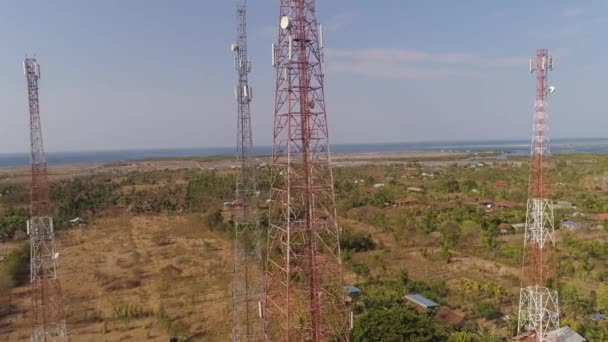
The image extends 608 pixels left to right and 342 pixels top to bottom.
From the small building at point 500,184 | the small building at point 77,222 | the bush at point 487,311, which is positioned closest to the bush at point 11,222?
the small building at point 77,222

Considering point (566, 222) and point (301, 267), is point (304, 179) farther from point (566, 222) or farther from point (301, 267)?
point (566, 222)

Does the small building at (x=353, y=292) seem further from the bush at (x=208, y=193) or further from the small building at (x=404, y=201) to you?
the bush at (x=208, y=193)

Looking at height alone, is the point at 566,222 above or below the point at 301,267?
below

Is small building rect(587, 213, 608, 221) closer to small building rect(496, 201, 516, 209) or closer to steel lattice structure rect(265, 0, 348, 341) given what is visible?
small building rect(496, 201, 516, 209)

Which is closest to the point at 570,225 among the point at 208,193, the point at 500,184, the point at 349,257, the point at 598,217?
the point at 598,217

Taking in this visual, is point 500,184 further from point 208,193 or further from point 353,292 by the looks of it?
point 353,292

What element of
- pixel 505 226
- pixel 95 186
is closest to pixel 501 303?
pixel 505 226
